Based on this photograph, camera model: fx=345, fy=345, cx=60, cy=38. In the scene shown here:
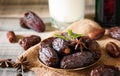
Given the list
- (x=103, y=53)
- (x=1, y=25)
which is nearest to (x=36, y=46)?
(x=103, y=53)

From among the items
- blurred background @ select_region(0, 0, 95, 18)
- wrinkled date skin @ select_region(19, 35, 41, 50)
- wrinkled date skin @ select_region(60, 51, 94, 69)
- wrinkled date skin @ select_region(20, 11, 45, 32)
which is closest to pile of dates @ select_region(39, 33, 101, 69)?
wrinkled date skin @ select_region(60, 51, 94, 69)

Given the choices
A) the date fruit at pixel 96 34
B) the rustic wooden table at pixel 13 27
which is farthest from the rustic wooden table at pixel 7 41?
the date fruit at pixel 96 34

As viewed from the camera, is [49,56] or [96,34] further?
[96,34]

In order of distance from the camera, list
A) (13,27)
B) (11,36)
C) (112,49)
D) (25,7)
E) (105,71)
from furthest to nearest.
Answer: (25,7) < (13,27) < (11,36) < (112,49) < (105,71)

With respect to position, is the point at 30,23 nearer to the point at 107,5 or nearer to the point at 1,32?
the point at 1,32

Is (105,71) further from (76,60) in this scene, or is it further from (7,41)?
(7,41)

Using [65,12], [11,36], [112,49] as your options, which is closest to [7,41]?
[11,36]

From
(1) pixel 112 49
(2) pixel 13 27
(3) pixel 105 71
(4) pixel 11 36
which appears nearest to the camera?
(3) pixel 105 71

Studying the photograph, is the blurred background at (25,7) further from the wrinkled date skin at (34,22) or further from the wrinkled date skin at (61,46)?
the wrinkled date skin at (61,46)
